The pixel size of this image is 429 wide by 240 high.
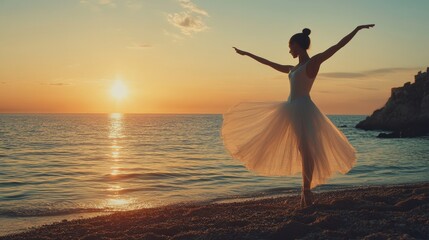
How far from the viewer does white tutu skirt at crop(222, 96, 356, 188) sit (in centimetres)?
679

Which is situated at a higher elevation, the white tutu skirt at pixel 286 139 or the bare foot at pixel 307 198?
the white tutu skirt at pixel 286 139

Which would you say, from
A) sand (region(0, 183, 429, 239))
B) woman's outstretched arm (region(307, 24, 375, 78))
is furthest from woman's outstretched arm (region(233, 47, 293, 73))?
sand (region(0, 183, 429, 239))

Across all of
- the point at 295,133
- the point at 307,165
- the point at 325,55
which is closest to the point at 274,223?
the point at 307,165

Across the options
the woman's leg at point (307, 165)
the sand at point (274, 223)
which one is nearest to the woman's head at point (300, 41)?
the woman's leg at point (307, 165)

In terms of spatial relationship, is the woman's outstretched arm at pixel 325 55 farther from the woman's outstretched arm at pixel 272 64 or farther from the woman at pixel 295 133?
the woman's outstretched arm at pixel 272 64

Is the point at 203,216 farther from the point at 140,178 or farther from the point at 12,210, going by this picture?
the point at 140,178

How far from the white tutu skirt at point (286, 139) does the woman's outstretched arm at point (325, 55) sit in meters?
0.45

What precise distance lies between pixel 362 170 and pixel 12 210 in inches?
503

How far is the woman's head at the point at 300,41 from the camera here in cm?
668

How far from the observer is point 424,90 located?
209 feet

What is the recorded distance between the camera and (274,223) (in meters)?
6.15

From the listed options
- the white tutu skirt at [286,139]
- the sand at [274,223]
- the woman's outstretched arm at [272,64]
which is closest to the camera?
the sand at [274,223]

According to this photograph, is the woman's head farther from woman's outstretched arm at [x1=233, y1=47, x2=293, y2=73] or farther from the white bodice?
woman's outstretched arm at [x1=233, y1=47, x2=293, y2=73]

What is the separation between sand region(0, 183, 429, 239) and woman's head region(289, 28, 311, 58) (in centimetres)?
241
